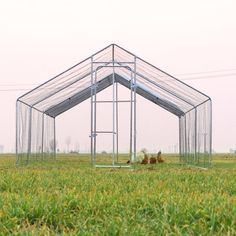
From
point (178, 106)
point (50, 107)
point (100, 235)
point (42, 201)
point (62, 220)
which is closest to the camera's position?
point (100, 235)

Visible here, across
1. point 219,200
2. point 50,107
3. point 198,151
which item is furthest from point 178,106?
point 219,200

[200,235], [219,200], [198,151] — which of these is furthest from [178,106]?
[200,235]

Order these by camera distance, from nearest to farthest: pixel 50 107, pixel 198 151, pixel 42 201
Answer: pixel 42 201
pixel 198 151
pixel 50 107

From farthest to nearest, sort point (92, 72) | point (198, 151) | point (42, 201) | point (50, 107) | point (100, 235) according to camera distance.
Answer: point (50, 107) → point (198, 151) → point (92, 72) → point (42, 201) → point (100, 235)

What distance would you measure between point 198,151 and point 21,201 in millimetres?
16183

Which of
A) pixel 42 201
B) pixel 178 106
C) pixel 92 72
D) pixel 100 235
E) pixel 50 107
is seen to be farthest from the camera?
pixel 50 107

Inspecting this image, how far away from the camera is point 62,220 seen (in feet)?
17.8

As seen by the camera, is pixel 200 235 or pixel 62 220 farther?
pixel 62 220

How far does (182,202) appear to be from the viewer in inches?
Answer: 236

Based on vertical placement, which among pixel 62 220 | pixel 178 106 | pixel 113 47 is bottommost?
pixel 62 220

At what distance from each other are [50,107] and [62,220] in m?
20.7

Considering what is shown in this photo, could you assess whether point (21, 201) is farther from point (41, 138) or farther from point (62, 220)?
point (41, 138)

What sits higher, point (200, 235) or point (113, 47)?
point (113, 47)

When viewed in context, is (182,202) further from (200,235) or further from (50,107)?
(50,107)
